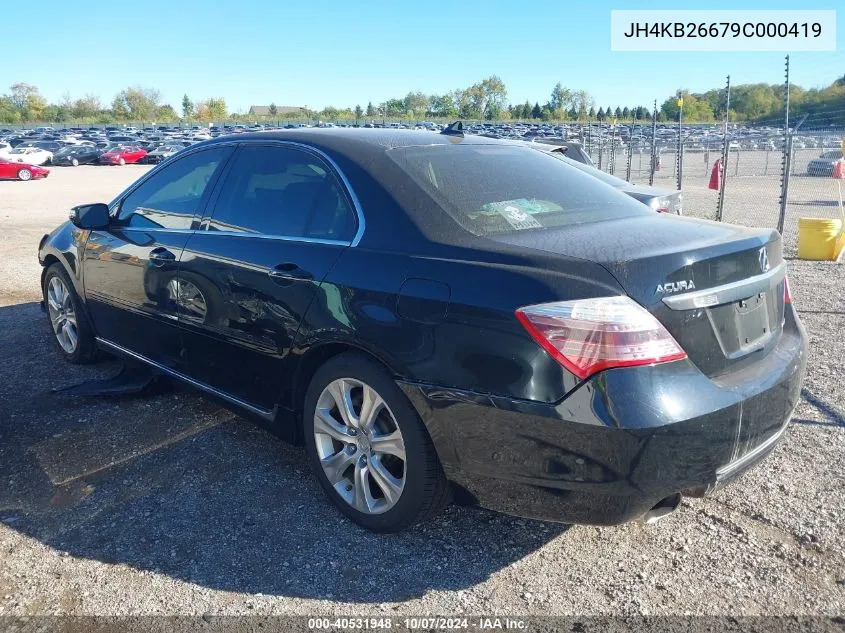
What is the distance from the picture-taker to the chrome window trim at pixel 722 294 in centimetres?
245

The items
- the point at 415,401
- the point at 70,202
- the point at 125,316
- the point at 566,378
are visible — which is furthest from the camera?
the point at 70,202

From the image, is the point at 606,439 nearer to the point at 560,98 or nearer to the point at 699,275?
the point at 699,275

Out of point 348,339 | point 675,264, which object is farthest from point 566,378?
point 348,339

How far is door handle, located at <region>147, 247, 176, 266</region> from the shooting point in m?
3.90

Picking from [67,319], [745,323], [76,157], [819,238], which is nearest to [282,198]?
[745,323]

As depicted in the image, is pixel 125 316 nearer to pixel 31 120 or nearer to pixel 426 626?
pixel 426 626

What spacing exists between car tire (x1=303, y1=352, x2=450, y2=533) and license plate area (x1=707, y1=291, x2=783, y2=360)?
1.14m

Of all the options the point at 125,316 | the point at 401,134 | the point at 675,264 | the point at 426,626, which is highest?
the point at 401,134

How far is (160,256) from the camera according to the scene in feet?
13.1

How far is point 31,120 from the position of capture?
109312mm

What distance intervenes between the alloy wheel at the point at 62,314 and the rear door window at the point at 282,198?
2098 mm

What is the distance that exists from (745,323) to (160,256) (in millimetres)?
2987

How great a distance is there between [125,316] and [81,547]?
1736 mm

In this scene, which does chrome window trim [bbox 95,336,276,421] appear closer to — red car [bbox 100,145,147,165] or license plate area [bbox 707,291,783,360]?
license plate area [bbox 707,291,783,360]
